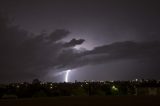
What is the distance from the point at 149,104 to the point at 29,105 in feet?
24.8

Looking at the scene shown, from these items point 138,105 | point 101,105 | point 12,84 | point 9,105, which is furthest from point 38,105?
point 12,84

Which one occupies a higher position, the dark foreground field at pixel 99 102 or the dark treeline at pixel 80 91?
the dark treeline at pixel 80 91

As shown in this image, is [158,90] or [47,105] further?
[158,90]

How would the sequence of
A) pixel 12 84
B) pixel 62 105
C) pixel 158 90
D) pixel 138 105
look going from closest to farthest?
pixel 138 105, pixel 62 105, pixel 158 90, pixel 12 84

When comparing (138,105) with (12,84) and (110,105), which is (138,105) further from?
(12,84)

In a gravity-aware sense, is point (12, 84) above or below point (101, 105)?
above

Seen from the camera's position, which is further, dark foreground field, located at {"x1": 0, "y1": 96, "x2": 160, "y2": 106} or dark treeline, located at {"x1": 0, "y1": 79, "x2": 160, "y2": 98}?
dark treeline, located at {"x1": 0, "y1": 79, "x2": 160, "y2": 98}

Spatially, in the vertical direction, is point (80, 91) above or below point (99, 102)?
above

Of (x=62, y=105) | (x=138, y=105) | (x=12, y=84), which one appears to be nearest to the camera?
(x=138, y=105)

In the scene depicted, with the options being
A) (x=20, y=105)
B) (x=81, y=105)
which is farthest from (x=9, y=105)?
(x=81, y=105)

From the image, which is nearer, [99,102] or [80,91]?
[99,102]

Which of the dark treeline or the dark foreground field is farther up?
the dark treeline

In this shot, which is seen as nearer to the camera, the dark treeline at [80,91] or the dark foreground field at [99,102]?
the dark foreground field at [99,102]

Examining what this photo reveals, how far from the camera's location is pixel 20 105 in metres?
25.5
